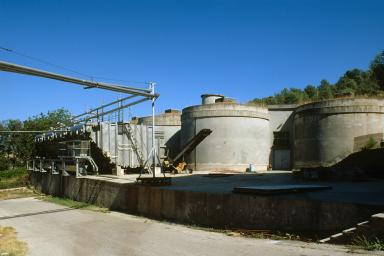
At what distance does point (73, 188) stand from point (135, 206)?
849cm

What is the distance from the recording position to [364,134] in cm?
2614

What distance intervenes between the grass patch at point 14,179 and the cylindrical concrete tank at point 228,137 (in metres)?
17.6

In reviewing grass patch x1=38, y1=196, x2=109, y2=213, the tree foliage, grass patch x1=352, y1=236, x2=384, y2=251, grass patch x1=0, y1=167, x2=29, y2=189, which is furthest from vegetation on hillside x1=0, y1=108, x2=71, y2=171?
grass patch x1=352, y1=236, x2=384, y2=251

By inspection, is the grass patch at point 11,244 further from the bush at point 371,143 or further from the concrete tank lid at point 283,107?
the concrete tank lid at point 283,107

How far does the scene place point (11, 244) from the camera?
39.5ft

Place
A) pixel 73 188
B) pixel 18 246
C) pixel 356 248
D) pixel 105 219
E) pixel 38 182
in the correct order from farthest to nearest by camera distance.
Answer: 1. pixel 38 182
2. pixel 73 188
3. pixel 105 219
4. pixel 18 246
5. pixel 356 248

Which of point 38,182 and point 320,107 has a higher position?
point 320,107

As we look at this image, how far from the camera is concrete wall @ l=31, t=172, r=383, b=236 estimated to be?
35.4ft

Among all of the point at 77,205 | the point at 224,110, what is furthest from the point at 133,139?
the point at 224,110

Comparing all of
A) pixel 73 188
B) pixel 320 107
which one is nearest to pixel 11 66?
pixel 73 188

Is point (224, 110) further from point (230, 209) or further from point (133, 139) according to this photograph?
point (230, 209)

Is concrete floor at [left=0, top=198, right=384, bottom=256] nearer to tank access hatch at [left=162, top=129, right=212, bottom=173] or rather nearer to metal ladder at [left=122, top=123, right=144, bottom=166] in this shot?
metal ladder at [left=122, top=123, right=144, bottom=166]

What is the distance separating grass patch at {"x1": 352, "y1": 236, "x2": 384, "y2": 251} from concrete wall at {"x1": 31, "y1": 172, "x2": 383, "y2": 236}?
1430mm

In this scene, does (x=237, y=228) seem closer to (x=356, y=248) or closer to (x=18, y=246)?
(x=356, y=248)
